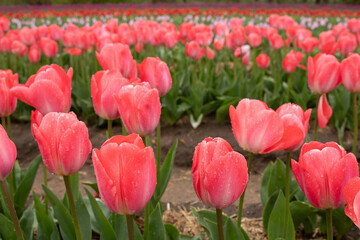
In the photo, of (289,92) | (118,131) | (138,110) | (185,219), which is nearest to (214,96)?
(289,92)

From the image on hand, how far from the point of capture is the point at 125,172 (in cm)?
88

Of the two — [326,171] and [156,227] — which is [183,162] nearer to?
[156,227]

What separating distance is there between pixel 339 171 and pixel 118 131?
3.29m

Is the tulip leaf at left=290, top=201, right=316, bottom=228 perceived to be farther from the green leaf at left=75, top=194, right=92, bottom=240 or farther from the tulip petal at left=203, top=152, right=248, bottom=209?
the tulip petal at left=203, top=152, right=248, bottom=209

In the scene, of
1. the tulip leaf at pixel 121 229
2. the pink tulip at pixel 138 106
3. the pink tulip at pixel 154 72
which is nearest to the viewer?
the pink tulip at pixel 138 106

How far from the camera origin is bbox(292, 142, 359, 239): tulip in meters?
0.95

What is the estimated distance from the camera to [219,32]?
480cm

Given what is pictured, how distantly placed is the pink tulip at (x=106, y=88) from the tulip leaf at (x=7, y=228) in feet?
1.83

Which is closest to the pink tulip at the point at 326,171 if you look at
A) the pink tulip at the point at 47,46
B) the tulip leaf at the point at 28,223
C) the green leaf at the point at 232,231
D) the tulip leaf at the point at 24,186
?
the green leaf at the point at 232,231

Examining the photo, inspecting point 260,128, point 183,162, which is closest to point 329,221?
point 260,128

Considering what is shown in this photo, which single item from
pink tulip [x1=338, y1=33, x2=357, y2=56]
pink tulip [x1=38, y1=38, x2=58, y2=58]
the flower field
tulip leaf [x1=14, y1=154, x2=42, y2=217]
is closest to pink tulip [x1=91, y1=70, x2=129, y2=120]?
the flower field

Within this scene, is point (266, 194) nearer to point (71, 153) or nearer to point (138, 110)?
point (138, 110)

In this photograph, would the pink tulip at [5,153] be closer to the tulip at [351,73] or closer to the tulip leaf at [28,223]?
the tulip leaf at [28,223]

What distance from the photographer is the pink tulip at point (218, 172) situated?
0.92m
